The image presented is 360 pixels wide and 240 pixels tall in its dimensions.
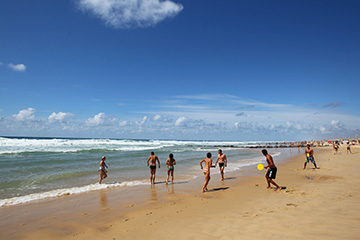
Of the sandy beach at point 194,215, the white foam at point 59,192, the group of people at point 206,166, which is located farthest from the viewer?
the group of people at point 206,166

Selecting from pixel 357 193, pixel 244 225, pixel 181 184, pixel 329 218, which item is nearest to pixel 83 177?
pixel 181 184

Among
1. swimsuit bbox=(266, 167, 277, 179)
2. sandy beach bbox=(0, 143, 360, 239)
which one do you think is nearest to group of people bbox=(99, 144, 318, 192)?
swimsuit bbox=(266, 167, 277, 179)

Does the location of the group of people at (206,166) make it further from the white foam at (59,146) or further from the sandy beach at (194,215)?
the white foam at (59,146)

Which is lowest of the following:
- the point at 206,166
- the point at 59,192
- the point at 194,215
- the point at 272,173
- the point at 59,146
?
the point at 59,192

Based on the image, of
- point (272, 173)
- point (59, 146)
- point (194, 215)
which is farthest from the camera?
point (59, 146)

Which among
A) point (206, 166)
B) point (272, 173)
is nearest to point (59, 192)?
point (206, 166)

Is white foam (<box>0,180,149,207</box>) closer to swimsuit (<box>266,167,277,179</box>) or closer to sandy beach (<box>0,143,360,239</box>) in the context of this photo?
sandy beach (<box>0,143,360,239</box>)

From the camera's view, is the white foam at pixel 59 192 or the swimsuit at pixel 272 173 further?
the swimsuit at pixel 272 173

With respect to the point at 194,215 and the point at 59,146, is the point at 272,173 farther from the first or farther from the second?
the point at 59,146

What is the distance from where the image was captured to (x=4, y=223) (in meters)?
6.05

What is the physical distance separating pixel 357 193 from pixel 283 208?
3819 millimetres

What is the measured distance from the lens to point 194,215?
6168 mm

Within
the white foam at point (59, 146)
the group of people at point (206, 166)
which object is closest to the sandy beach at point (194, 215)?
the group of people at point (206, 166)

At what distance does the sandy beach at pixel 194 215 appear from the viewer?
4.79m
